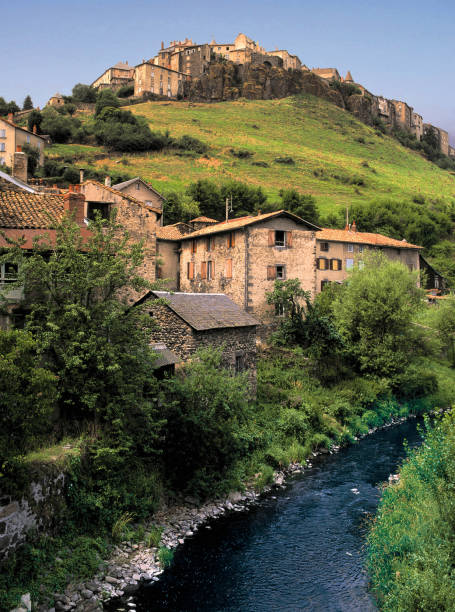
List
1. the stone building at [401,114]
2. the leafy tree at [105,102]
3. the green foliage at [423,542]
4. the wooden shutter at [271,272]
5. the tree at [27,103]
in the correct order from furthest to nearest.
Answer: the stone building at [401,114]
the tree at [27,103]
the leafy tree at [105,102]
the wooden shutter at [271,272]
the green foliage at [423,542]

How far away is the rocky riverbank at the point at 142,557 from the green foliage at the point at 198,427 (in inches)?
30.4

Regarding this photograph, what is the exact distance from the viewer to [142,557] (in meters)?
13.8

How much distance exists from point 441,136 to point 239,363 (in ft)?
597

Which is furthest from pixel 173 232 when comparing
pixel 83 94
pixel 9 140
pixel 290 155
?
pixel 83 94

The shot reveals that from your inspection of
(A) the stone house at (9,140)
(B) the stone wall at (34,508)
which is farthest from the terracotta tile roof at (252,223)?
(A) the stone house at (9,140)

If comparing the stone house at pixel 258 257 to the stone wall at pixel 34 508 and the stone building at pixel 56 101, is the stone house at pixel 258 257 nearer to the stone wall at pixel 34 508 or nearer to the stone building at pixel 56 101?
the stone wall at pixel 34 508

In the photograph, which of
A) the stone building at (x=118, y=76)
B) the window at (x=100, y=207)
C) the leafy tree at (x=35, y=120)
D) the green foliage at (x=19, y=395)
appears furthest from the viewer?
the stone building at (x=118, y=76)

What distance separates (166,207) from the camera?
185 feet

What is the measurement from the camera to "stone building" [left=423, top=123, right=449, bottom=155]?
17688 cm

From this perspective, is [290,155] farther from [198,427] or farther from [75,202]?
[198,427]

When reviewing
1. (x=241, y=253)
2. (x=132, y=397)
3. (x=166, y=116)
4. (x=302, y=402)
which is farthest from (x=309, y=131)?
(x=132, y=397)

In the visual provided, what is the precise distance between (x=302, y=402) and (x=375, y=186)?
73.6 m

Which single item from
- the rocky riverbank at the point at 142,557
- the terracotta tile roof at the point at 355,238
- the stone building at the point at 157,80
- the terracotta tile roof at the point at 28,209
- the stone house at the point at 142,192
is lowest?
the rocky riverbank at the point at 142,557

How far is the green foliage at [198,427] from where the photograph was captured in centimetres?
1750
